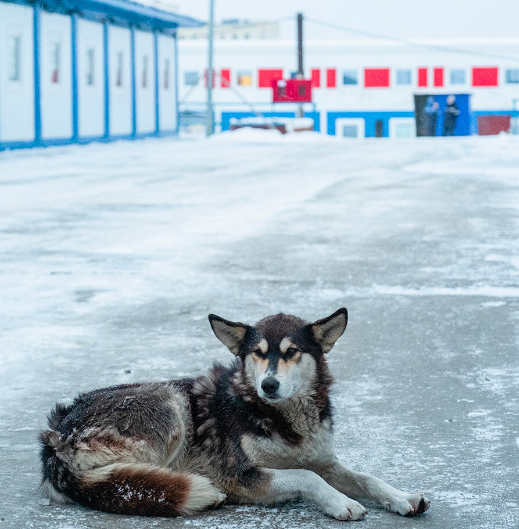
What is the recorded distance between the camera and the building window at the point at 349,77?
64.7 metres

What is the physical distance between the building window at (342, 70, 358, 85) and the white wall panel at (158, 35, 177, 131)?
69.3ft

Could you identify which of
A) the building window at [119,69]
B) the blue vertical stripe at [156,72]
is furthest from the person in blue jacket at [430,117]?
the building window at [119,69]

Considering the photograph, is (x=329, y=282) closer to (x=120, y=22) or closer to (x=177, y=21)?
(x=120, y=22)

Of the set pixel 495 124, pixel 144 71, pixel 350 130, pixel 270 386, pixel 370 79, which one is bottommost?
pixel 270 386

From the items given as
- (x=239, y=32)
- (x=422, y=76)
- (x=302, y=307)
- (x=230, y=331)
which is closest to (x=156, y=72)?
(x=422, y=76)

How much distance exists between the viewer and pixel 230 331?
Answer: 393 cm

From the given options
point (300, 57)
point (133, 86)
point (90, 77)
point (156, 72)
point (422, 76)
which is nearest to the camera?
point (90, 77)

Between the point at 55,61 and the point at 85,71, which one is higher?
the point at 55,61

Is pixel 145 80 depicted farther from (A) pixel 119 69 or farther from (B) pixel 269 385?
(B) pixel 269 385

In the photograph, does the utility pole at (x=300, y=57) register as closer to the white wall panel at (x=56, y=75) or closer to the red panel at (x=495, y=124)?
the red panel at (x=495, y=124)

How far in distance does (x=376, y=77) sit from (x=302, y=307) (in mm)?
59322

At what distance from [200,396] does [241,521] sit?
25.1 inches

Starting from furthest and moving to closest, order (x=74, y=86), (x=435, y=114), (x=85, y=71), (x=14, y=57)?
(x=435, y=114), (x=85, y=71), (x=74, y=86), (x=14, y=57)

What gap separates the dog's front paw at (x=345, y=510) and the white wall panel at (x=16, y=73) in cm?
2838
